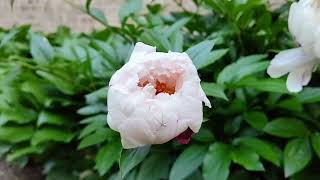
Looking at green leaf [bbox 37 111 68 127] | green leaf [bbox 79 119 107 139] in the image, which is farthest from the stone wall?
green leaf [bbox 79 119 107 139]

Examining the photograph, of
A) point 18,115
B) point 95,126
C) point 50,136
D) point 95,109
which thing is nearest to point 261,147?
point 95,126

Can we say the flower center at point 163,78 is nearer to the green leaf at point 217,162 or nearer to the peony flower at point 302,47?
the peony flower at point 302,47

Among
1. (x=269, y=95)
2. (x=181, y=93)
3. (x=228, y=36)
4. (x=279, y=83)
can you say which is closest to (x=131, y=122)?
(x=181, y=93)

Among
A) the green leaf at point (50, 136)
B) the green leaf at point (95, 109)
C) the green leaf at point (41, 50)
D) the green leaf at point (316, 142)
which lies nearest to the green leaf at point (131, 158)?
the green leaf at point (316, 142)

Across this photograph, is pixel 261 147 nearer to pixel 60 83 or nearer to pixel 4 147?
pixel 60 83

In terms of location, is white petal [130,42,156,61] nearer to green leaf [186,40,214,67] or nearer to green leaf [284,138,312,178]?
green leaf [186,40,214,67]

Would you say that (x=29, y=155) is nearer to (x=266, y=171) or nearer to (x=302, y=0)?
(x=266, y=171)
